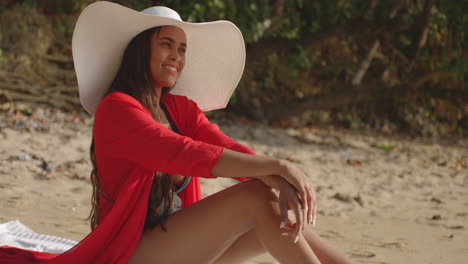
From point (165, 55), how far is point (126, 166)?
467mm

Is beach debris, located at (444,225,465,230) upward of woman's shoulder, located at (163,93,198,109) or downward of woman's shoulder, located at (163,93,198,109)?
downward

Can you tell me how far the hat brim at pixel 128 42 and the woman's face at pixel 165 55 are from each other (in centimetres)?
5

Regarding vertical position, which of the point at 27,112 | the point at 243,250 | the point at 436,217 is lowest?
the point at 27,112

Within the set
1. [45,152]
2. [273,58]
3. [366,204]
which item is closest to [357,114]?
[273,58]

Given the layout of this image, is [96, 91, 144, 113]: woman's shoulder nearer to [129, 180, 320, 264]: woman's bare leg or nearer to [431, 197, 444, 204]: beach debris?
[129, 180, 320, 264]: woman's bare leg

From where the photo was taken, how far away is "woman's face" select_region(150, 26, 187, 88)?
7.10 ft

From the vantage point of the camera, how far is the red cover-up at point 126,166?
186 centimetres

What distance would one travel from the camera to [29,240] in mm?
2703

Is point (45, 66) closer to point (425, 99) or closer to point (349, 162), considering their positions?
point (349, 162)

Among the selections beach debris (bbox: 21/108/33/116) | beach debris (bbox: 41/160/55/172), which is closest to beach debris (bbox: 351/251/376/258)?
beach debris (bbox: 41/160/55/172)

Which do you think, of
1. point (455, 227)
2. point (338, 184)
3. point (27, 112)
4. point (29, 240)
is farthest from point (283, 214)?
point (27, 112)

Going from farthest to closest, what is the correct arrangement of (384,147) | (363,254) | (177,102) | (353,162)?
(384,147)
(353,162)
(363,254)
(177,102)

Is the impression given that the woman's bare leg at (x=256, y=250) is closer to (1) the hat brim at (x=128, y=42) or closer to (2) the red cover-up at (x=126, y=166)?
(2) the red cover-up at (x=126, y=166)

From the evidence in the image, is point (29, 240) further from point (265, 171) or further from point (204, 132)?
point (265, 171)
